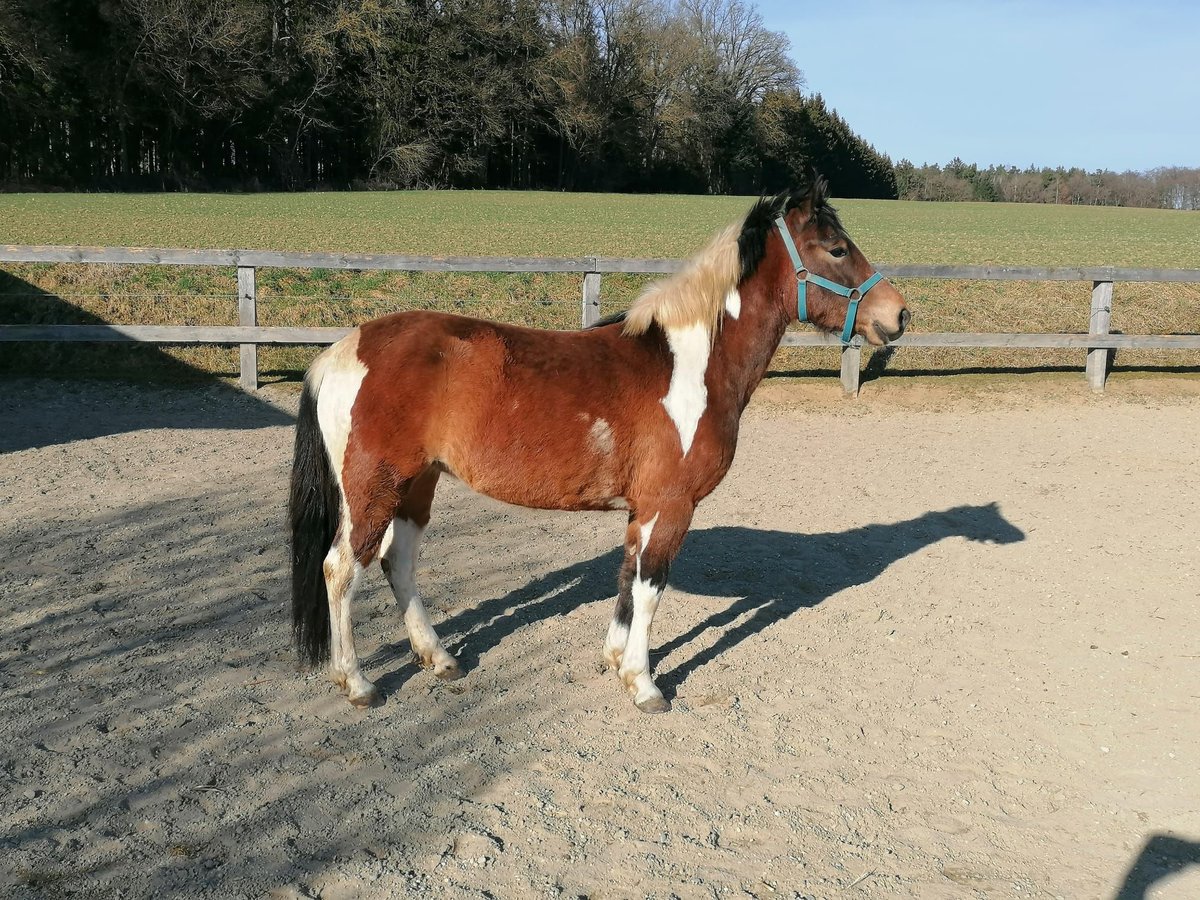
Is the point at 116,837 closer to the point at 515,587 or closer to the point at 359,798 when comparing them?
the point at 359,798

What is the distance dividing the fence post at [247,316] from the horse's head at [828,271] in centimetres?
751

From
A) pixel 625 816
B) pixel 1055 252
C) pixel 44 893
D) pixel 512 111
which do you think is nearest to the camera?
pixel 44 893

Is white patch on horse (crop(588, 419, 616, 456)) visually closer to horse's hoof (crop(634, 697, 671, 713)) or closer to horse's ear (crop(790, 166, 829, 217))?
horse's hoof (crop(634, 697, 671, 713))

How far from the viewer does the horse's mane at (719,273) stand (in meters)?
4.09

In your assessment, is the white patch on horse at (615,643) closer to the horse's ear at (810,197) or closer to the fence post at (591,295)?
the horse's ear at (810,197)

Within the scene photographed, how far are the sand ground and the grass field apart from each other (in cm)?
452

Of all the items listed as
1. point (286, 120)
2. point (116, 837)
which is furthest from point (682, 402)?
point (286, 120)

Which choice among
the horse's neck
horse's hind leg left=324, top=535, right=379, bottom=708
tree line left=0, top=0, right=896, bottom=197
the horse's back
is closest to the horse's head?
the horse's neck

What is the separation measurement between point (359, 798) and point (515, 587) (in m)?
2.27

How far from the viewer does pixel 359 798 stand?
10.4ft

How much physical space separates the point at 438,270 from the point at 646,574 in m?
7.14

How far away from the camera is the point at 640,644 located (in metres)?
4.07

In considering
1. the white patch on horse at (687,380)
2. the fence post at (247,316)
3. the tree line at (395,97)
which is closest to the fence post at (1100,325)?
the white patch on horse at (687,380)

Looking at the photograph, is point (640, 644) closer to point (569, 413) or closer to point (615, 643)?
point (615, 643)
